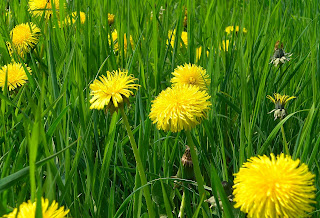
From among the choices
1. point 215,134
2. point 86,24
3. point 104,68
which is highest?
point 86,24

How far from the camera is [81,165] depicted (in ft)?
3.09

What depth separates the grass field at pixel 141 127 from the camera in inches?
28.6

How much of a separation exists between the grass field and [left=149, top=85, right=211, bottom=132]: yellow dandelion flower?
0.16 feet

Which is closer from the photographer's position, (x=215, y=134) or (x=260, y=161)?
(x=260, y=161)

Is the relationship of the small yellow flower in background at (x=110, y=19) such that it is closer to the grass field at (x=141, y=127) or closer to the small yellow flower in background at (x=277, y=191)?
the grass field at (x=141, y=127)

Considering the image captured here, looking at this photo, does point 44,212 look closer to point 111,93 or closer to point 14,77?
point 111,93

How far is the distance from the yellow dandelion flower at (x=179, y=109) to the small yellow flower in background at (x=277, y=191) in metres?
0.21

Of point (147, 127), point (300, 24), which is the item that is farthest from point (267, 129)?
point (300, 24)

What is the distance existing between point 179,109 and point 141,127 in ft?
0.58

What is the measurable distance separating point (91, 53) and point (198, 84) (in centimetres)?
52

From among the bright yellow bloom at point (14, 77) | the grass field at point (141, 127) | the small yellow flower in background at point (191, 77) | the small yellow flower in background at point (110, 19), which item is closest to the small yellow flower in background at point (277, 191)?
the grass field at point (141, 127)

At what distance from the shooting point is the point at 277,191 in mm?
506

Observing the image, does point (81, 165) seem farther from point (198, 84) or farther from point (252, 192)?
point (252, 192)

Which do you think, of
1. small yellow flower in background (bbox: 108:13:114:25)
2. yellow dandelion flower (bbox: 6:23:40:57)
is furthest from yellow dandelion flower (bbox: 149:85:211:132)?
small yellow flower in background (bbox: 108:13:114:25)
